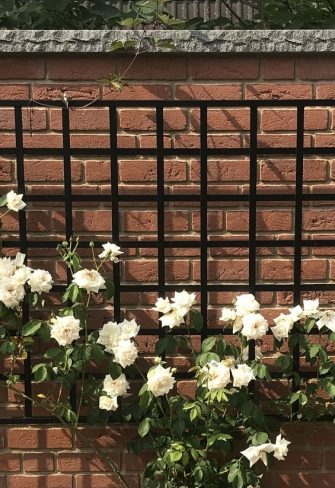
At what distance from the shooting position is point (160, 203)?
105 inches

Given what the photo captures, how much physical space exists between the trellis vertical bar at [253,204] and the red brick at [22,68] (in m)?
0.76

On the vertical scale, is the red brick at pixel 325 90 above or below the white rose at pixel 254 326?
above

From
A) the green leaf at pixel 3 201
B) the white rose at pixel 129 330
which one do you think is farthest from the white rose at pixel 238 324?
the green leaf at pixel 3 201

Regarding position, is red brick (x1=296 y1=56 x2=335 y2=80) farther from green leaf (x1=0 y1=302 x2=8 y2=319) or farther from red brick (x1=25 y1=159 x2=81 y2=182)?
green leaf (x1=0 y1=302 x2=8 y2=319)

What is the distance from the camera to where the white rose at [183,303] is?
→ 2.54 m

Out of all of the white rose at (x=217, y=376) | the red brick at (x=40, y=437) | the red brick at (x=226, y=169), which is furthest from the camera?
the red brick at (x=40, y=437)

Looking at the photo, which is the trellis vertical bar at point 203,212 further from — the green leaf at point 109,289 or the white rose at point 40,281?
the white rose at point 40,281

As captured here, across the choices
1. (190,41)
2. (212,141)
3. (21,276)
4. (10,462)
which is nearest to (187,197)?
(212,141)

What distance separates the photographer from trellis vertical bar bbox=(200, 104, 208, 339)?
2611 mm

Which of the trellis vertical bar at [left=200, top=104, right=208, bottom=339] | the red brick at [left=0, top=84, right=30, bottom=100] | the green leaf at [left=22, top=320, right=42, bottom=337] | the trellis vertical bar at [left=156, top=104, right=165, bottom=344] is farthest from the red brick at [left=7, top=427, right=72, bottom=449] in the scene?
the red brick at [left=0, top=84, right=30, bottom=100]

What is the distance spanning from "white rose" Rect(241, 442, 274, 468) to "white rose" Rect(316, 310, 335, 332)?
44 centimetres

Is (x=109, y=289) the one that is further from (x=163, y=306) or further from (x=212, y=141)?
(x=212, y=141)

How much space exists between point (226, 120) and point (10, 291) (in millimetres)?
962

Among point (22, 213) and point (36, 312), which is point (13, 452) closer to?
point (36, 312)
